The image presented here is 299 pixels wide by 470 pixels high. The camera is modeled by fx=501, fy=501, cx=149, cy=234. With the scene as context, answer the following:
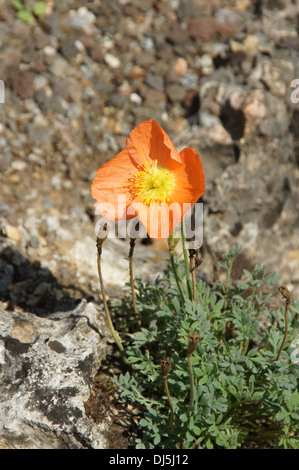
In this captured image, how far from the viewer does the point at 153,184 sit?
256 cm

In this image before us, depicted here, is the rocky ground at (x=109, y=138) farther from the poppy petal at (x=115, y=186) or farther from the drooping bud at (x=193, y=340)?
the drooping bud at (x=193, y=340)

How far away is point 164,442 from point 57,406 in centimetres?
56

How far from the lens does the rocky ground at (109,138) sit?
2.81m

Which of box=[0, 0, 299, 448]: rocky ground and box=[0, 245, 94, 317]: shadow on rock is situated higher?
box=[0, 0, 299, 448]: rocky ground

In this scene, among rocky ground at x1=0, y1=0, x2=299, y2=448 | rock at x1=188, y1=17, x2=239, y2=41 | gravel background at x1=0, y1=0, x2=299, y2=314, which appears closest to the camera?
rocky ground at x1=0, y1=0, x2=299, y2=448

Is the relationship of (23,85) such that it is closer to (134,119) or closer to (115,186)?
(134,119)

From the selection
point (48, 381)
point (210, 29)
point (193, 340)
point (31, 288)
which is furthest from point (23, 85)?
point (193, 340)

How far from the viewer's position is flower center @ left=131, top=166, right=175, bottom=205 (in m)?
2.53

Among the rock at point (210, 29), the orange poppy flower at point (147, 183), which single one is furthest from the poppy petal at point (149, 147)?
the rock at point (210, 29)

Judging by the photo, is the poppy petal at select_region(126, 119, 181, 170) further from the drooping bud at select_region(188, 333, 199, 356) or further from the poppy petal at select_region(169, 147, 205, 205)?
the drooping bud at select_region(188, 333, 199, 356)

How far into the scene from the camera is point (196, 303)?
8.55ft

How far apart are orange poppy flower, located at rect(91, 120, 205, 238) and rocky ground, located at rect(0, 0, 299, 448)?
27.6 inches

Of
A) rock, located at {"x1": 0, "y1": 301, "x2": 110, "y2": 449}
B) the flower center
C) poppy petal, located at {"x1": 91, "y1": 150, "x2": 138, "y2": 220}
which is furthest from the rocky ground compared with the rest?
the flower center

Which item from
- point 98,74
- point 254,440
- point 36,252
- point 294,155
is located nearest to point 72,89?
point 98,74
